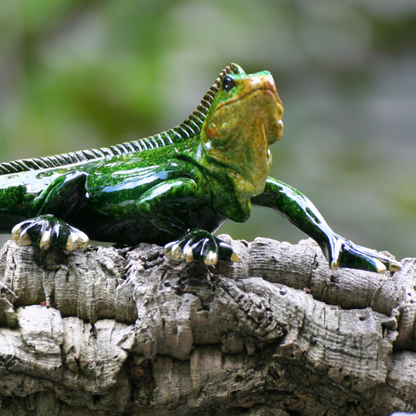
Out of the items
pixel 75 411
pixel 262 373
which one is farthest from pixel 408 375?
pixel 75 411

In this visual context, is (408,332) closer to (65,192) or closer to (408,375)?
(408,375)

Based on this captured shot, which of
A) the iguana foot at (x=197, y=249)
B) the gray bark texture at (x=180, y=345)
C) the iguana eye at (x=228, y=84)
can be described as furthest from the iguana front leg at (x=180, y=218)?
the iguana eye at (x=228, y=84)

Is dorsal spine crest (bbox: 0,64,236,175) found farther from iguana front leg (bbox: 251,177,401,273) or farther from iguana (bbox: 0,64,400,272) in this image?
iguana front leg (bbox: 251,177,401,273)

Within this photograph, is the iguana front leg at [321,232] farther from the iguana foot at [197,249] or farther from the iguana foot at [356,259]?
the iguana foot at [197,249]

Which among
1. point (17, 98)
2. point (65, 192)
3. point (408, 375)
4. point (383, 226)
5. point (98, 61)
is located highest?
point (98, 61)

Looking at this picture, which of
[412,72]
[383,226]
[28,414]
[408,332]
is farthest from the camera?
[412,72]

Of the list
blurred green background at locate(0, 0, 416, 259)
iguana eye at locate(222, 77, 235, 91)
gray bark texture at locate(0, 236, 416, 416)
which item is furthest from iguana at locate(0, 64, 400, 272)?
blurred green background at locate(0, 0, 416, 259)
